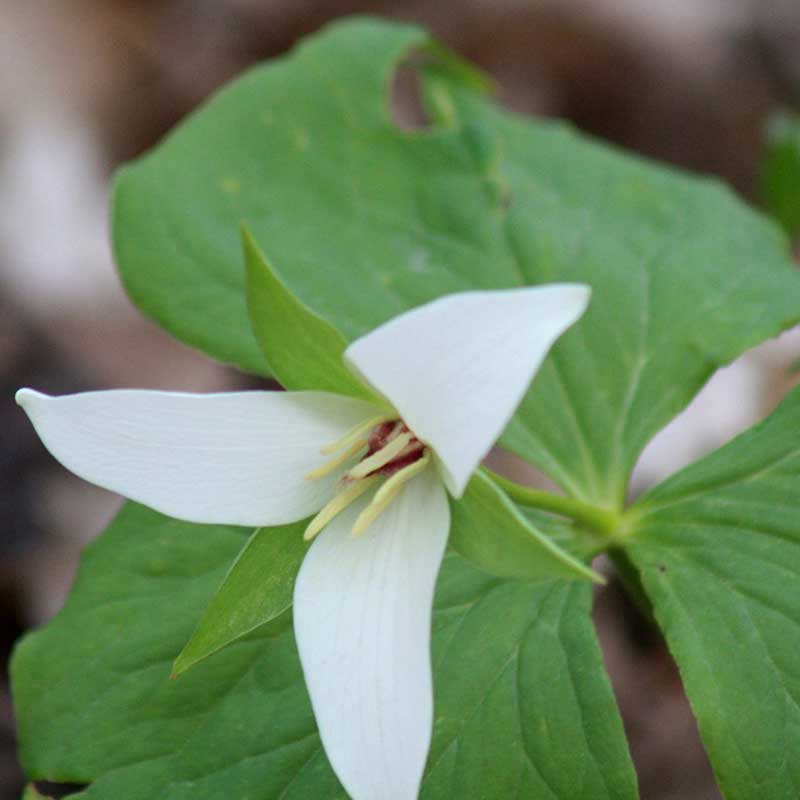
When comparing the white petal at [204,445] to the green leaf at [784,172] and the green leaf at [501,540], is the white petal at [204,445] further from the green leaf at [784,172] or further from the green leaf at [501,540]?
the green leaf at [784,172]

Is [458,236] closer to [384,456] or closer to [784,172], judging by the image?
[384,456]

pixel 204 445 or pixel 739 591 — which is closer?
pixel 204 445

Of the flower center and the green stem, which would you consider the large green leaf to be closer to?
the green stem

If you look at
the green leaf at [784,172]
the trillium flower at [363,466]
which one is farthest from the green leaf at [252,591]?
the green leaf at [784,172]

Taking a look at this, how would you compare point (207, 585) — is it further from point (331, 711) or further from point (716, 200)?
point (716, 200)

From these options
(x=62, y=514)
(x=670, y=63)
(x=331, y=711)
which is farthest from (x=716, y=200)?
(x=670, y=63)

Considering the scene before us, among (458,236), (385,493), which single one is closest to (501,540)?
(385,493)
